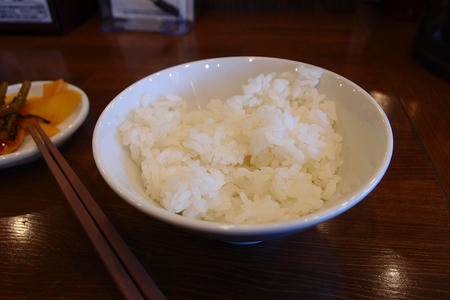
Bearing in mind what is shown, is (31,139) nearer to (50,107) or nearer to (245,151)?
(50,107)

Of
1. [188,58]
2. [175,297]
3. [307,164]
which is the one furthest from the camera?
[188,58]

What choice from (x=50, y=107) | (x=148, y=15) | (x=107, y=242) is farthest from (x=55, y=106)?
(x=148, y=15)

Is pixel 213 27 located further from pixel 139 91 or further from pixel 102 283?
pixel 102 283

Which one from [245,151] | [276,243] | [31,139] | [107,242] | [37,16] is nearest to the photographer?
[107,242]

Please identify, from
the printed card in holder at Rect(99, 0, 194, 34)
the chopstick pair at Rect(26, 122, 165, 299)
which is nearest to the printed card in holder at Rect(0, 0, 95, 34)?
the printed card in holder at Rect(99, 0, 194, 34)

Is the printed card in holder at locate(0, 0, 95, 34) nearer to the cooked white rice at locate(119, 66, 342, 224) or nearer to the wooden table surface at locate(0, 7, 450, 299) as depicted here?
the wooden table surface at locate(0, 7, 450, 299)

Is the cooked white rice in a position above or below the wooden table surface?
above

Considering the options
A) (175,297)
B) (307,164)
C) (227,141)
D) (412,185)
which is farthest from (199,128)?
(412,185)
